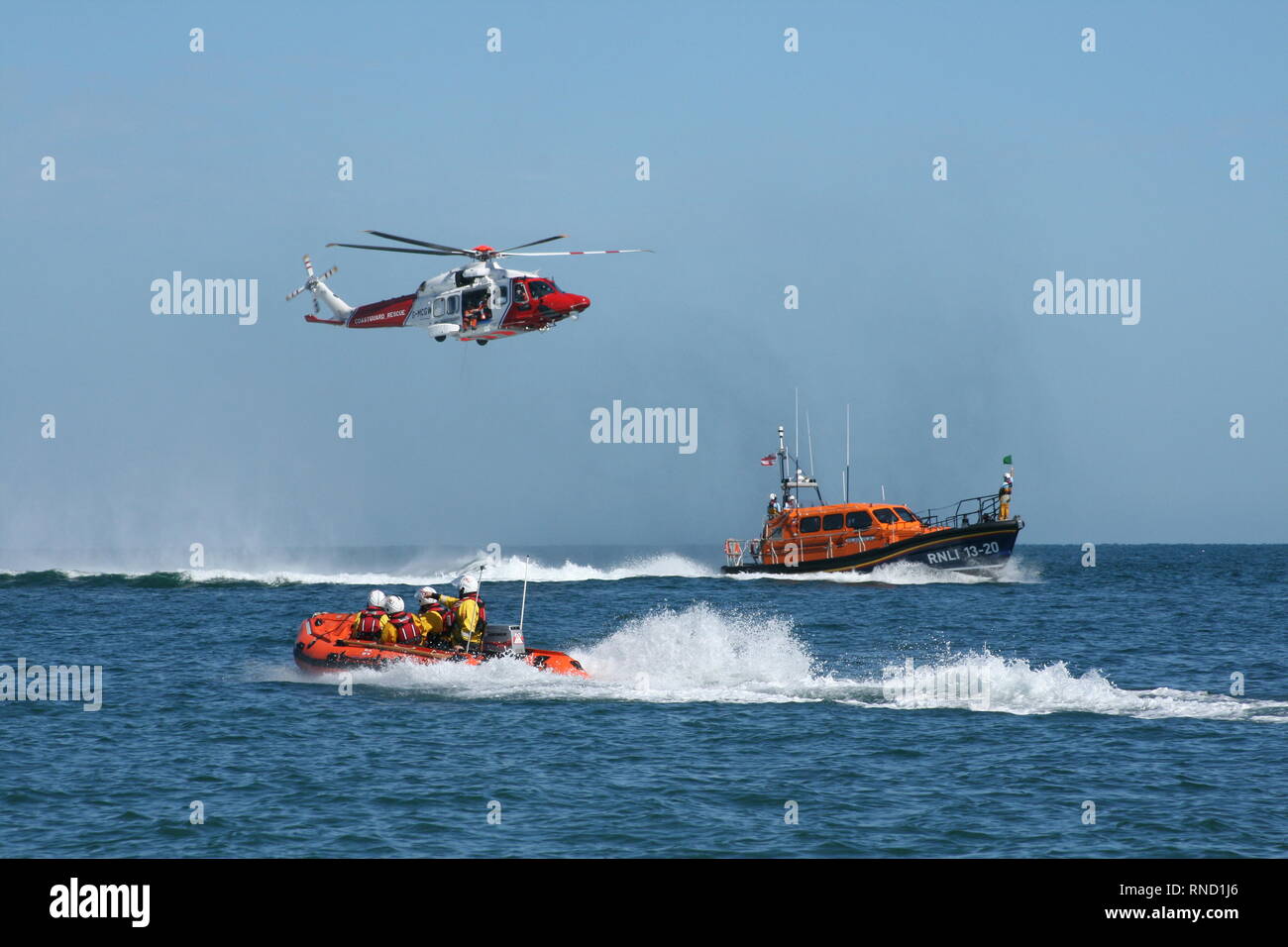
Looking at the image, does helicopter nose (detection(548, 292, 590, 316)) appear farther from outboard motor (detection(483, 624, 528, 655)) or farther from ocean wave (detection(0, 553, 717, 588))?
ocean wave (detection(0, 553, 717, 588))

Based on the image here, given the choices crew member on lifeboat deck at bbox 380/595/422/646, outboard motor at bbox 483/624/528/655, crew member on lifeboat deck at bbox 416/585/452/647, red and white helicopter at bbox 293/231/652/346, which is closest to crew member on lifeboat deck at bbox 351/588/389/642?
crew member on lifeboat deck at bbox 380/595/422/646

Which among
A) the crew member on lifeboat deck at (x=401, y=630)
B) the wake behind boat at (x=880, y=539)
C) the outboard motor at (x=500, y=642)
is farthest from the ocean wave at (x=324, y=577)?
the outboard motor at (x=500, y=642)

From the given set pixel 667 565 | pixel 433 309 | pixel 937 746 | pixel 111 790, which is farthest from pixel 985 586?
pixel 111 790

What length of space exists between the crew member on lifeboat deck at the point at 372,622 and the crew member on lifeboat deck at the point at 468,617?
66.3 inches

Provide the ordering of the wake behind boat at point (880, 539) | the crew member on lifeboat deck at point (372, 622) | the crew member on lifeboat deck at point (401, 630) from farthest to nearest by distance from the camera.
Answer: the wake behind boat at point (880, 539)
the crew member on lifeboat deck at point (372, 622)
the crew member on lifeboat deck at point (401, 630)

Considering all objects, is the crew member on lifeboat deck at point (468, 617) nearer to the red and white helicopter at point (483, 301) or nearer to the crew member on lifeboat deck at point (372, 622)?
the crew member on lifeboat deck at point (372, 622)

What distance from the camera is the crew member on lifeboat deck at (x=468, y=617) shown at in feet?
71.2

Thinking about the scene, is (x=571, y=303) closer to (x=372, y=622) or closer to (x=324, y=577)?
(x=372, y=622)

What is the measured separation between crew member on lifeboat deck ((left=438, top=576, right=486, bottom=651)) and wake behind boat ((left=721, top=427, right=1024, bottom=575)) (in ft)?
108

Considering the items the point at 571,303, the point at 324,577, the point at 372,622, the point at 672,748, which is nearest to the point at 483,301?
the point at 571,303

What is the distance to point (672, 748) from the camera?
674 inches

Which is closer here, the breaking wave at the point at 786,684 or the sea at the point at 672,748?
the sea at the point at 672,748

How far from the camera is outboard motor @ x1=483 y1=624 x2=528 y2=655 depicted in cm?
2211
